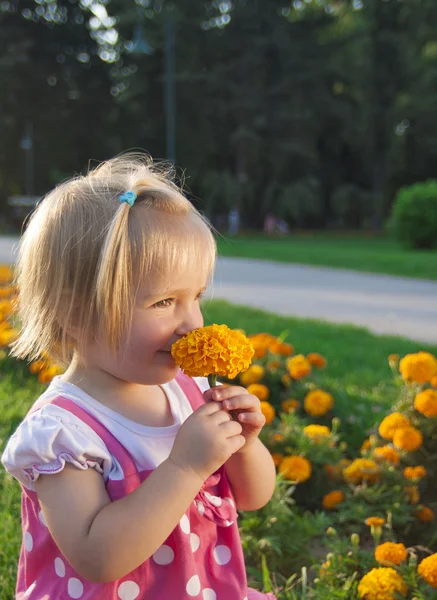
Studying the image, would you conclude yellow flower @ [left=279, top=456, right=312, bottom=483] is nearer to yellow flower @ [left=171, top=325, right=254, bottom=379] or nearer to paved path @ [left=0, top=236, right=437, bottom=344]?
yellow flower @ [left=171, top=325, right=254, bottom=379]

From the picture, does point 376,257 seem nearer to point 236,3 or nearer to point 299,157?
point 299,157

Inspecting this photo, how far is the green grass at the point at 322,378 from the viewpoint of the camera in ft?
7.76

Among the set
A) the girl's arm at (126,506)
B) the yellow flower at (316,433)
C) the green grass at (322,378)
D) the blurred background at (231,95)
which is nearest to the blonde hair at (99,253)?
the girl's arm at (126,506)

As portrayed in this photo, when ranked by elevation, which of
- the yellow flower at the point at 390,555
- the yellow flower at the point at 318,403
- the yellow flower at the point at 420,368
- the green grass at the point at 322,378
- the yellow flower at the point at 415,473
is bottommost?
the green grass at the point at 322,378

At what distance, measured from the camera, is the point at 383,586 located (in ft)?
5.71

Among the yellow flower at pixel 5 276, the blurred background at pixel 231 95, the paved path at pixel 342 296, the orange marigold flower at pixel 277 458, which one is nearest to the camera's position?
the orange marigold flower at pixel 277 458

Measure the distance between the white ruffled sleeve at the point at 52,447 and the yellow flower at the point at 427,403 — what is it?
1.20 m

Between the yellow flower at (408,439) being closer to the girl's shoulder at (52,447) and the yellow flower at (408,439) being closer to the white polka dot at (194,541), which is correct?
the white polka dot at (194,541)

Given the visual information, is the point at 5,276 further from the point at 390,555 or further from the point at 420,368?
the point at 390,555

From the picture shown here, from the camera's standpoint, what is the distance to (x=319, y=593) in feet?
6.21

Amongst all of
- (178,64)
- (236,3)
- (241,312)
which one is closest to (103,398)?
(241,312)

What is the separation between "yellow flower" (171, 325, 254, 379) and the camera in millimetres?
1320

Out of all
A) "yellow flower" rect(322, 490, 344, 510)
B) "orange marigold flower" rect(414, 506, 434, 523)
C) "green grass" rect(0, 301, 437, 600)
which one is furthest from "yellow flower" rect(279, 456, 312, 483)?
"green grass" rect(0, 301, 437, 600)

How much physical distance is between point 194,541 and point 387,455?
1.03m
